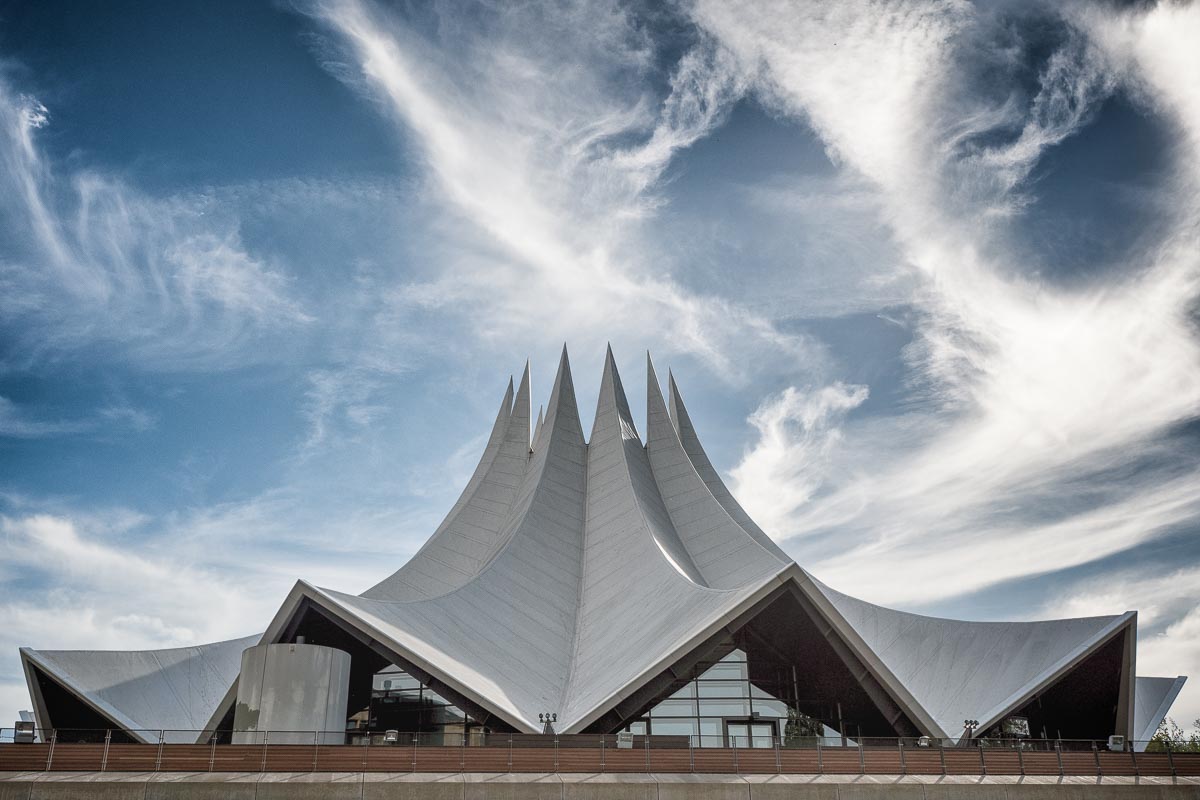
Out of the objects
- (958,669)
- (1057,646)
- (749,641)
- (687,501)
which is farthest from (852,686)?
(687,501)

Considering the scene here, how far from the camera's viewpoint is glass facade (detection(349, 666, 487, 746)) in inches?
651

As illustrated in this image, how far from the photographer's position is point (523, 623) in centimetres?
1953

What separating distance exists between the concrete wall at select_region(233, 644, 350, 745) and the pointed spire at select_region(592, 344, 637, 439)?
15126mm

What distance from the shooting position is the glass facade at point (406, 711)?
16531mm

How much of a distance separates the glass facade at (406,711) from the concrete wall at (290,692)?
1.92 metres

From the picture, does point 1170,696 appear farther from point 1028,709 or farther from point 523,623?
point 523,623

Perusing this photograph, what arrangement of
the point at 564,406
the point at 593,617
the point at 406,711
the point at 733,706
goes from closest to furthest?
the point at 733,706
the point at 406,711
the point at 593,617
the point at 564,406

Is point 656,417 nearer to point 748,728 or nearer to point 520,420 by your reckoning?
point 520,420

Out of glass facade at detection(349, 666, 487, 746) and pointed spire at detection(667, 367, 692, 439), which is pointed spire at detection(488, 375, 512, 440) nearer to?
pointed spire at detection(667, 367, 692, 439)

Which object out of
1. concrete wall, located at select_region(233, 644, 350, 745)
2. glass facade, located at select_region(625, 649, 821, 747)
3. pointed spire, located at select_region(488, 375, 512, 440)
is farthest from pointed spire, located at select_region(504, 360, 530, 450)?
concrete wall, located at select_region(233, 644, 350, 745)

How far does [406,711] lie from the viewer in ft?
56.6

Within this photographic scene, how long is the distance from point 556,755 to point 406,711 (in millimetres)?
5617

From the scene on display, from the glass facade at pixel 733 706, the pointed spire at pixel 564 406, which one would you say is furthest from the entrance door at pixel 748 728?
the pointed spire at pixel 564 406

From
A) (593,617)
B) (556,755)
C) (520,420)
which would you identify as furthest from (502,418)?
(556,755)
